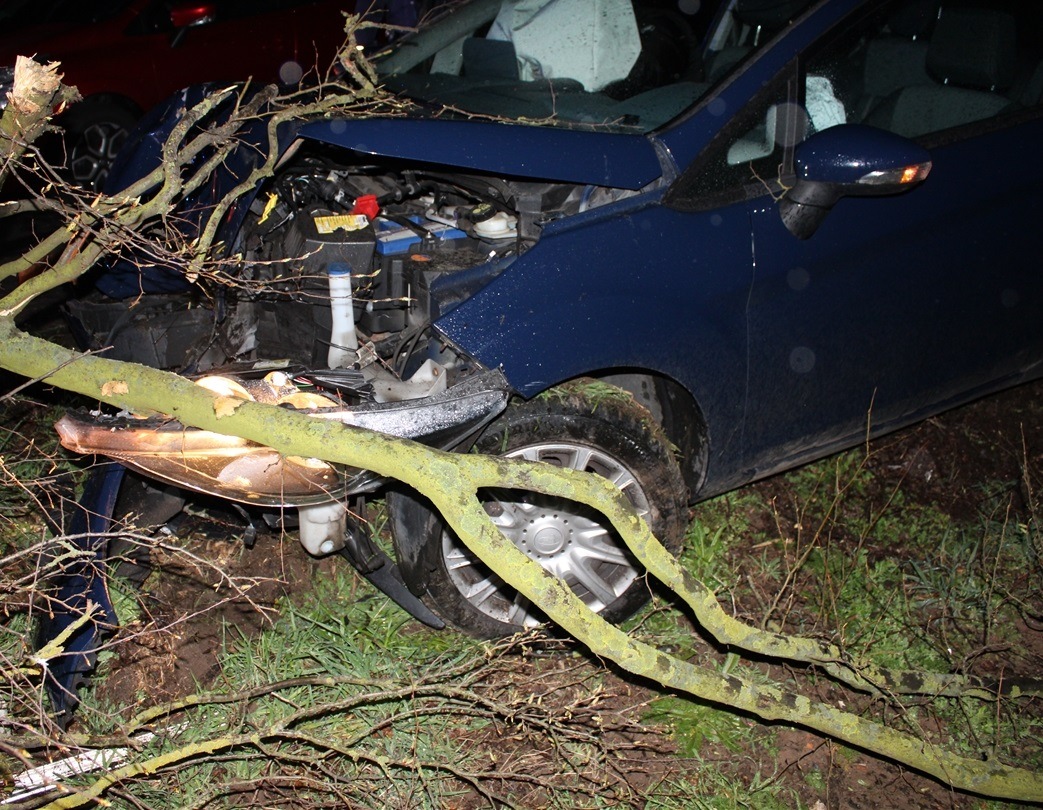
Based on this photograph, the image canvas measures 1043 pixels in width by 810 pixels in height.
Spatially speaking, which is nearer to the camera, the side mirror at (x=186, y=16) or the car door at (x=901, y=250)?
the car door at (x=901, y=250)

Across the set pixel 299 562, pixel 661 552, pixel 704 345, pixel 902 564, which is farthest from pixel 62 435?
pixel 902 564

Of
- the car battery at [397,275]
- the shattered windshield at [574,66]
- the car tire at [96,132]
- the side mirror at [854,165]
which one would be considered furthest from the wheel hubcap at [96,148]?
the side mirror at [854,165]

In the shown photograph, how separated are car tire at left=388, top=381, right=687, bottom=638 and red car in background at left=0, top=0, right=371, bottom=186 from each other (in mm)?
4005

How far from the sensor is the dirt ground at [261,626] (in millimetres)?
2773

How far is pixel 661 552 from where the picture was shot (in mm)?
2354

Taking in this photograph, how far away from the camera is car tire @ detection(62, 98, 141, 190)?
6062 mm

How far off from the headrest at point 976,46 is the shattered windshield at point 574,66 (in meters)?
0.97

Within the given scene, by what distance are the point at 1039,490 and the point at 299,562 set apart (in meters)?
3.08

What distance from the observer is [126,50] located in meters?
A: 6.17

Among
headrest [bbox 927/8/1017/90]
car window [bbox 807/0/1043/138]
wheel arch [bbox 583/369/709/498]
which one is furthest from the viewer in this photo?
headrest [bbox 927/8/1017/90]

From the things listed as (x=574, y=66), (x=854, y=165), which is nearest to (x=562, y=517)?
(x=854, y=165)

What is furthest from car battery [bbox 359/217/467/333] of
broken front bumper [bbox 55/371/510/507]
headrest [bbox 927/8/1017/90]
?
headrest [bbox 927/8/1017/90]

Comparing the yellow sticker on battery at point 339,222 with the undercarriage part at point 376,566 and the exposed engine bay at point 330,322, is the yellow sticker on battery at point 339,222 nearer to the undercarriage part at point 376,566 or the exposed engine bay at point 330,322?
the exposed engine bay at point 330,322

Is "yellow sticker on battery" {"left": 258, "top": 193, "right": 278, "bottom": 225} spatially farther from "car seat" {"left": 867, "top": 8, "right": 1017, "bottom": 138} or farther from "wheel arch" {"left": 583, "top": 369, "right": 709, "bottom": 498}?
"car seat" {"left": 867, "top": 8, "right": 1017, "bottom": 138}
